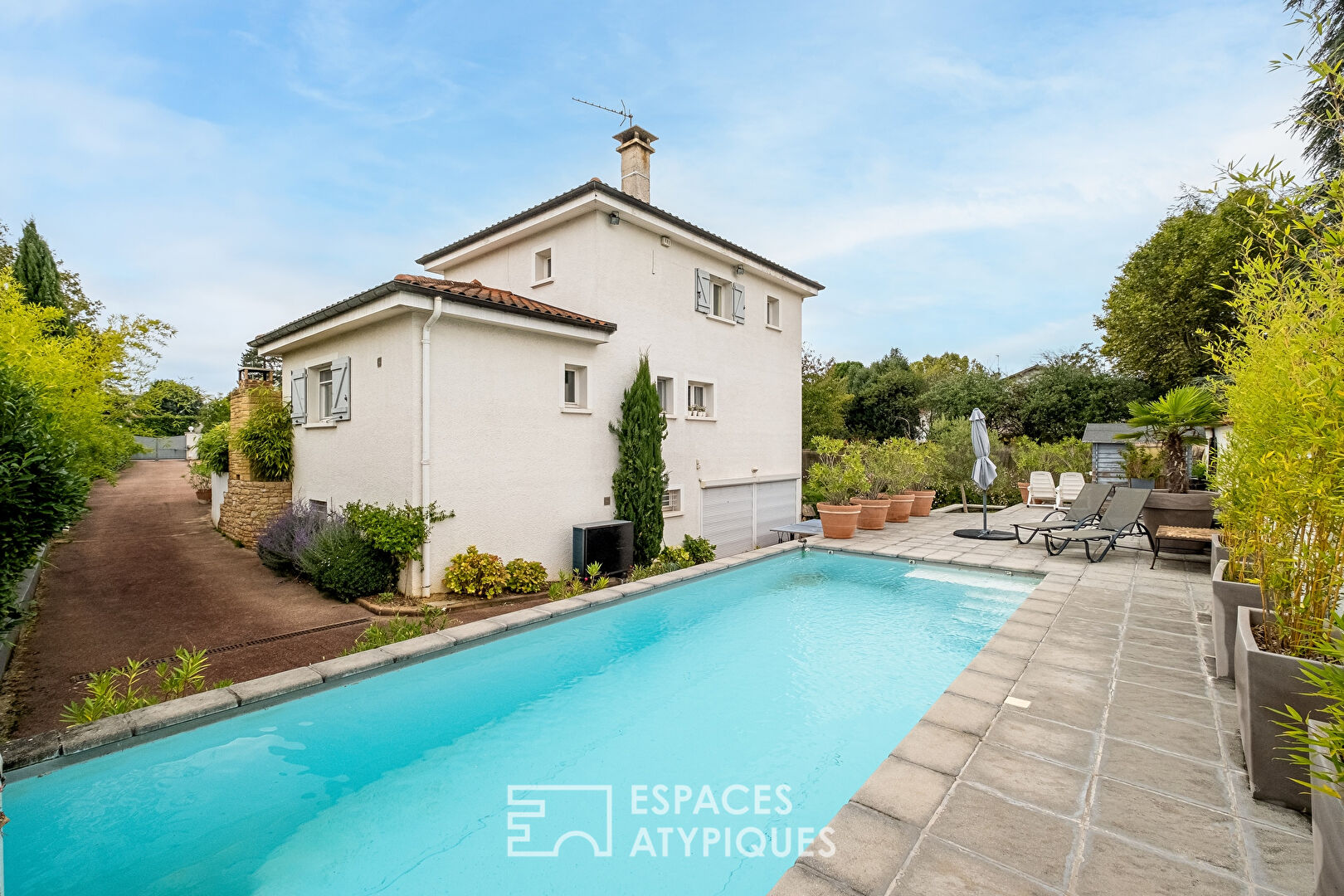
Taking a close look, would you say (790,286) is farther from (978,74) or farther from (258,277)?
(258,277)

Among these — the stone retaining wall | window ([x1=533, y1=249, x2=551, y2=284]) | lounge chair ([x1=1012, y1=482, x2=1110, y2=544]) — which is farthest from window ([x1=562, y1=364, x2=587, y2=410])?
lounge chair ([x1=1012, y1=482, x2=1110, y2=544])

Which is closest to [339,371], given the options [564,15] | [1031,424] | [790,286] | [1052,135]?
[564,15]

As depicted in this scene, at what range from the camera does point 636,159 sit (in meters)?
12.1

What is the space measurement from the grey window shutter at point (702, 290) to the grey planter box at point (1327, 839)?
37.1 feet

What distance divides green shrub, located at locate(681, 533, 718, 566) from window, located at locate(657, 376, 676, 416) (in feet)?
8.87

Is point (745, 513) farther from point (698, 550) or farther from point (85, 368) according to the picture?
point (85, 368)

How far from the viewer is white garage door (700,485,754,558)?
41.6 ft

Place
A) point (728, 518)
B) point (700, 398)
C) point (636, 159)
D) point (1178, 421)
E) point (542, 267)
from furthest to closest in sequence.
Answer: point (728, 518)
point (700, 398)
point (636, 159)
point (542, 267)
point (1178, 421)

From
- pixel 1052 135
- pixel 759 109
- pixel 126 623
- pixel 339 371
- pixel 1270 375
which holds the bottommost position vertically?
pixel 126 623

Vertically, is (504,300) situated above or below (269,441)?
above

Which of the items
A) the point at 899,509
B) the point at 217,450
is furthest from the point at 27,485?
the point at 899,509

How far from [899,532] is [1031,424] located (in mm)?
19483

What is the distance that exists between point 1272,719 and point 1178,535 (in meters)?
7.70

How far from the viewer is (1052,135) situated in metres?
11.7
